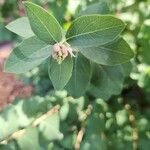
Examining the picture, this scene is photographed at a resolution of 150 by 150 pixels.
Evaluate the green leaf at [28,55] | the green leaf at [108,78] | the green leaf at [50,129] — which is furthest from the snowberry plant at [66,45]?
the green leaf at [50,129]

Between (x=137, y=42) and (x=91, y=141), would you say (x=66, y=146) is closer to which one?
(x=91, y=141)

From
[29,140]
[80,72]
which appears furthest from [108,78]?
[29,140]

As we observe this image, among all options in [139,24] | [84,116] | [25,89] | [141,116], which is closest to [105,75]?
[84,116]

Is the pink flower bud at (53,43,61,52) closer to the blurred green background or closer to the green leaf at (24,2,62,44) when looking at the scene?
the green leaf at (24,2,62,44)

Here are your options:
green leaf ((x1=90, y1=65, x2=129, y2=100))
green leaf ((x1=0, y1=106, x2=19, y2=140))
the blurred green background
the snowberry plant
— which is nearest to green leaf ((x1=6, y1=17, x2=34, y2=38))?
the snowberry plant

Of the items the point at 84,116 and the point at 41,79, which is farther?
the point at 41,79

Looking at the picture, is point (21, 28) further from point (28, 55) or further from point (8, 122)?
point (8, 122)

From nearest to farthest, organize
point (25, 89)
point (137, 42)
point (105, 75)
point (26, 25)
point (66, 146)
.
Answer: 1. point (26, 25)
2. point (105, 75)
3. point (66, 146)
4. point (137, 42)
5. point (25, 89)
